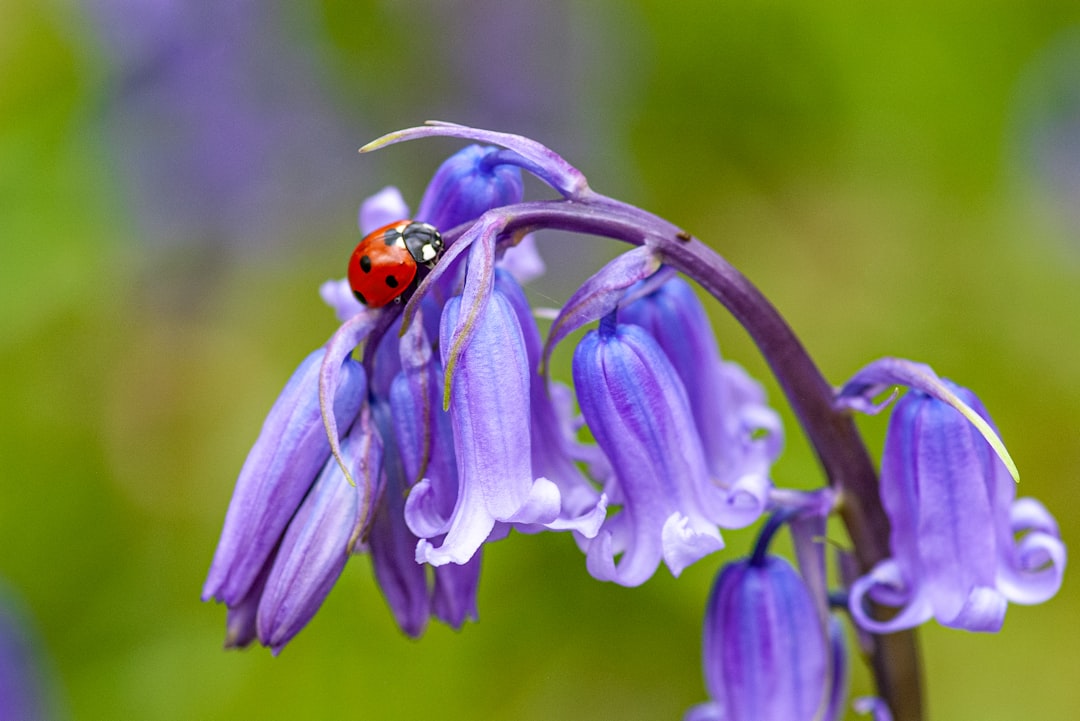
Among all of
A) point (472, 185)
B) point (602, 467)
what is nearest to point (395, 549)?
point (602, 467)

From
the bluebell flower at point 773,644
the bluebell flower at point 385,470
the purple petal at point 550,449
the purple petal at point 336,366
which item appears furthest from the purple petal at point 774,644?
the purple petal at point 336,366

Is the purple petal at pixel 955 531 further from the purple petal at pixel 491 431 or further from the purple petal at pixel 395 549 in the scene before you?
the purple petal at pixel 395 549

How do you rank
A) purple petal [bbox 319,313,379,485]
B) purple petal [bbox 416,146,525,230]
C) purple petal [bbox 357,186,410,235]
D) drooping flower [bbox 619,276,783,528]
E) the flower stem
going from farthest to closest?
1. purple petal [bbox 357,186,410,235]
2. drooping flower [bbox 619,276,783,528]
3. purple petal [bbox 416,146,525,230]
4. the flower stem
5. purple petal [bbox 319,313,379,485]

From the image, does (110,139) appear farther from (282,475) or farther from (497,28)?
(282,475)

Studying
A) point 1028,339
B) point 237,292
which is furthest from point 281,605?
point 1028,339

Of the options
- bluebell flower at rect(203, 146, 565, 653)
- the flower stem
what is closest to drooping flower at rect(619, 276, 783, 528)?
the flower stem

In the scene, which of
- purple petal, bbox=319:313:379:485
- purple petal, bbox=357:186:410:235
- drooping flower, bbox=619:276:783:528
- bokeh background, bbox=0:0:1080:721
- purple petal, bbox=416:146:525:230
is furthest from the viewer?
bokeh background, bbox=0:0:1080:721

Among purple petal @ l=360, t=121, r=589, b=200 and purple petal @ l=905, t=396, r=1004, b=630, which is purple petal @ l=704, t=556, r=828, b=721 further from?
purple petal @ l=360, t=121, r=589, b=200
